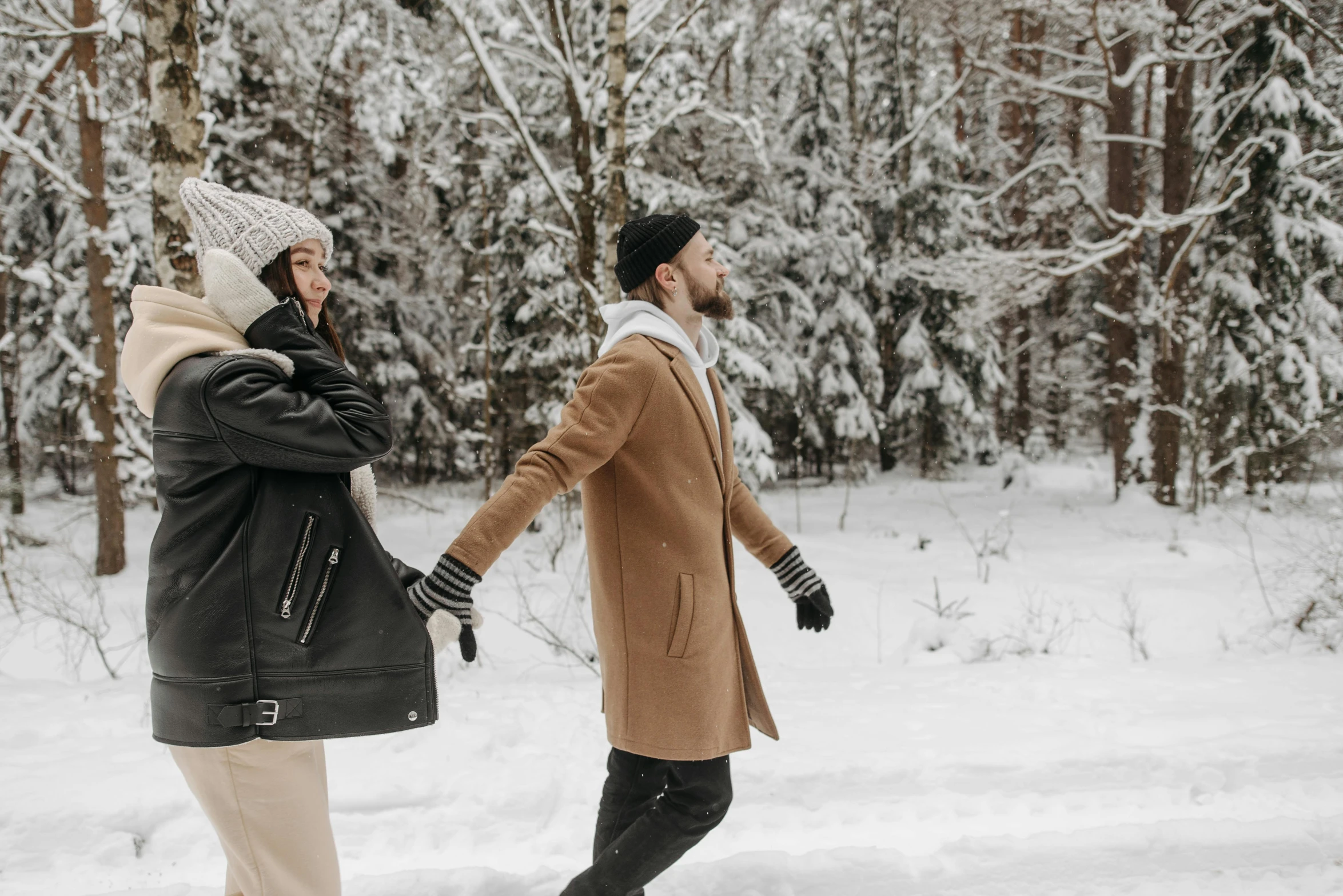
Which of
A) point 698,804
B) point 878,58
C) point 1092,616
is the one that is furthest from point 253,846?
point 878,58

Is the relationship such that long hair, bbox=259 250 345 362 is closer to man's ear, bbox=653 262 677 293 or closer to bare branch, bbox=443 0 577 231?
man's ear, bbox=653 262 677 293

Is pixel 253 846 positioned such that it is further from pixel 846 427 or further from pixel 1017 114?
pixel 1017 114

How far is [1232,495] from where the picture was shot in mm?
13859

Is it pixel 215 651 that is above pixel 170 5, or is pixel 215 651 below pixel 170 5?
below

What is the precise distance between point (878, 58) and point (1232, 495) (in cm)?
1364

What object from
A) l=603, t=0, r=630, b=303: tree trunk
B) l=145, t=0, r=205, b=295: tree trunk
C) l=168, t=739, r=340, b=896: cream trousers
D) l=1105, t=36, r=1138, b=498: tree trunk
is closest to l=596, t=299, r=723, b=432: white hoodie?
l=168, t=739, r=340, b=896: cream trousers

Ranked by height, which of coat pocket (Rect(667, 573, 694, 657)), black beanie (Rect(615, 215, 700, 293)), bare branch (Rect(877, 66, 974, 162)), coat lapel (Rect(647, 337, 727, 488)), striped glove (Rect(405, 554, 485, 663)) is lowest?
coat pocket (Rect(667, 573, 694, 657))

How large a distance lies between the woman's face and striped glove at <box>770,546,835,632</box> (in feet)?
5.29

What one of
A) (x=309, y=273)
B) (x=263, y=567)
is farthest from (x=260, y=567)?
(x=309, y=273)

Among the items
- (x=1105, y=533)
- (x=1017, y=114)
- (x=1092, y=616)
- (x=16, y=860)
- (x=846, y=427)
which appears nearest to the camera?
(x=16, y=860)

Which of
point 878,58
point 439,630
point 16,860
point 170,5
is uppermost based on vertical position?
point 878,58

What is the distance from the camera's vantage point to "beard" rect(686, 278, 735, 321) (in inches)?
101

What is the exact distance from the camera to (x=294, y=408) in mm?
1715

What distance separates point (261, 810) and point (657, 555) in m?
1.09
